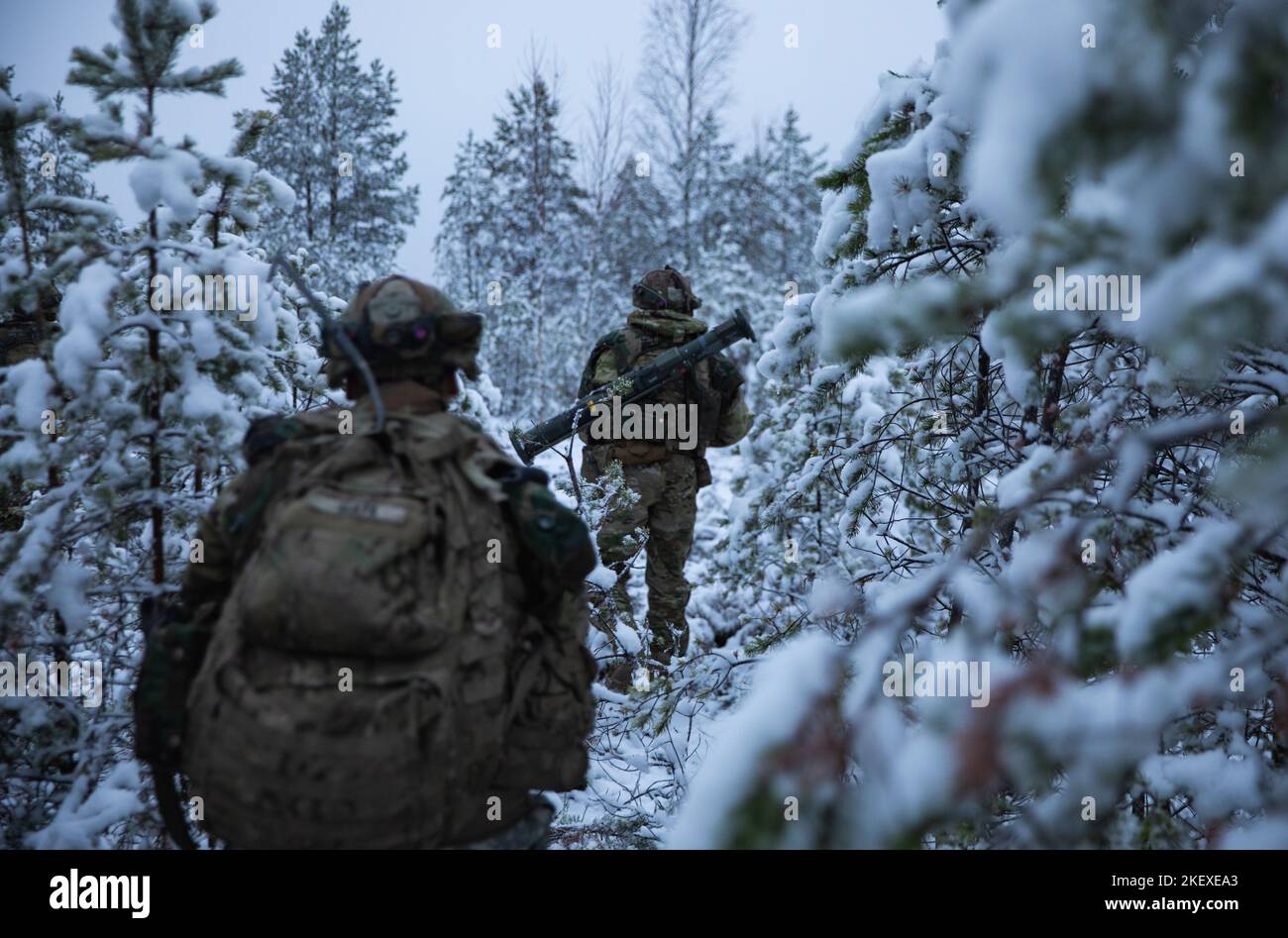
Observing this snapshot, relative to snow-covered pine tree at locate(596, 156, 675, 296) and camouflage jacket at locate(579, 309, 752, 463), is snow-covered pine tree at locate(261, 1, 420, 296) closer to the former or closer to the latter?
snow-covered pine tree at locate(596, 156, 675, 296)

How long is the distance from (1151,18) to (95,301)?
9.92ft

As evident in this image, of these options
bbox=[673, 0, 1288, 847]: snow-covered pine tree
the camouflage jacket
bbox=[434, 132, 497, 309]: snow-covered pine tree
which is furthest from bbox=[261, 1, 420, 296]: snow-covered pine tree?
bbox=[673, 0, 1288, 847]: snow-covered pine tree

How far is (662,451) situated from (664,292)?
129 centimetres

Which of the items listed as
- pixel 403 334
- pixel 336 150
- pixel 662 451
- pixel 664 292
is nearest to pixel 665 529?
pixel 662 451

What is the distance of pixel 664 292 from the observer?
615 cm

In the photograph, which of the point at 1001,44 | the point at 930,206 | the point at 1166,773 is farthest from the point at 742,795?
the point at 930,206

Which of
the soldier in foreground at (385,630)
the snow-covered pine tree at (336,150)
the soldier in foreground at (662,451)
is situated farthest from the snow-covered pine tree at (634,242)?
the soldier in foreground at (385,630)

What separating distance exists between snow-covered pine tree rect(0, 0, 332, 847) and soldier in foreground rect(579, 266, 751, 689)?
10.9 ft

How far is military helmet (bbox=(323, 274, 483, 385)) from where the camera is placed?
7.81ft

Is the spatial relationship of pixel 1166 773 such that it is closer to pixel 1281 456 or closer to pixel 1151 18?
pixel 1281 456

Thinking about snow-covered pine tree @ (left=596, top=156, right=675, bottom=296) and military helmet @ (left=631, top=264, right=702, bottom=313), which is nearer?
military helmet @ (left=631, top=264, right=702, bottom=313)

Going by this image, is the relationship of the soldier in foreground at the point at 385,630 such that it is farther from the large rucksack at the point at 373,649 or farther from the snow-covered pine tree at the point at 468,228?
the snow-covered pine tree at the point at 468,228

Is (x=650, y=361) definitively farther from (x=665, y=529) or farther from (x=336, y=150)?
(x=336, y=150)

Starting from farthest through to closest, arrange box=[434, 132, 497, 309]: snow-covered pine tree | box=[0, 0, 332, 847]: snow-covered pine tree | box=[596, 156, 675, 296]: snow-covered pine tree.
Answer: box=[596, 156, 675, 296]: snow-covered pine tree → box=[434, 132, 497, 309]: snow-covered pine tree → box=[0, 0, 332, 847]: snow-covered pine tree
